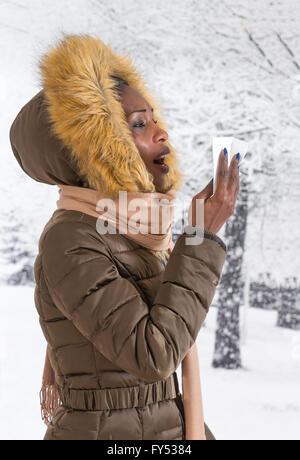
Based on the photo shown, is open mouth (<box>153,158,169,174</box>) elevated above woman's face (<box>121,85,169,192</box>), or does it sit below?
below

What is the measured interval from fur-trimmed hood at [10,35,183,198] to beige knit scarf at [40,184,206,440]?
0.02 metres

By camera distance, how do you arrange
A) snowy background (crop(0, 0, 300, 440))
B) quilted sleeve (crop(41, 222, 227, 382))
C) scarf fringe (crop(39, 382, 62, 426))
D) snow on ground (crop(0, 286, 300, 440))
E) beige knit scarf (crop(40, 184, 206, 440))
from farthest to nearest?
snowy background (crop(0, 0, 300, 440)) → snow on ground (crop(0, 286, 300, 440)) → scarf fringe (crop(39, 382, 62, 426)) → beige knit scarf (crop(40, 184, 206, 440)) → quilted sleeve (crop(41, 222, 227, 382))

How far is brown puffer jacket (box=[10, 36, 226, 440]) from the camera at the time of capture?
87 centimetres

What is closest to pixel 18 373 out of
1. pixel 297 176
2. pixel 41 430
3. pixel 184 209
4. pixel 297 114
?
pixel 41 430

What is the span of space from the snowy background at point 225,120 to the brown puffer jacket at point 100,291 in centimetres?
218

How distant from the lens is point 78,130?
93 cm

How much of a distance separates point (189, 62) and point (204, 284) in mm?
2588

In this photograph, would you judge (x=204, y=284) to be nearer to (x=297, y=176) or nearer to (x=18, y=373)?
(x=18, y=373)

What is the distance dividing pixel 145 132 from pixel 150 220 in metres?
0.16

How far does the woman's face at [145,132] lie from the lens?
1.03 m

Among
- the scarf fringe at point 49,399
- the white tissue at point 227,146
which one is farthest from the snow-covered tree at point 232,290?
the white tissue at point 227,146

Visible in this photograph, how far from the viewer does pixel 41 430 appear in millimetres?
2738

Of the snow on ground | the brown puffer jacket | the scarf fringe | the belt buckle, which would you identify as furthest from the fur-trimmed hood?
the snow on ground

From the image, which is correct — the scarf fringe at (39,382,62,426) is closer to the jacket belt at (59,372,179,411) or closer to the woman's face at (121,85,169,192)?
the jacket belt at (59,372,179,411)
